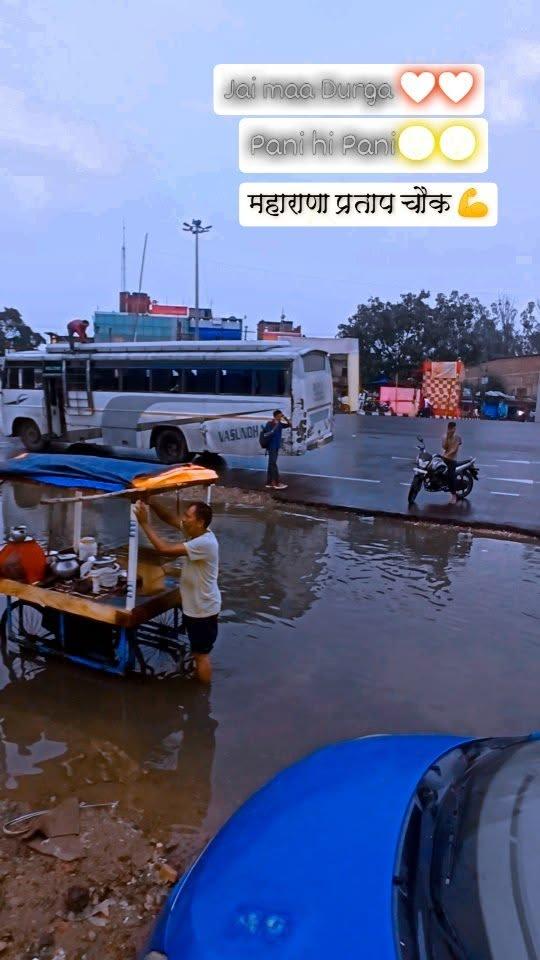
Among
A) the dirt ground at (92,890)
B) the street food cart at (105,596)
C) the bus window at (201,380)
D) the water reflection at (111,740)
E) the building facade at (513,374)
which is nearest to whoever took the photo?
the dirt ground at (92,890)

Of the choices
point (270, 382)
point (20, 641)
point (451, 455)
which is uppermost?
point (270, 382)

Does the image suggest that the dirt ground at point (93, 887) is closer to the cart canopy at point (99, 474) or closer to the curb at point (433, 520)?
the cart canopy at point (99, 474)

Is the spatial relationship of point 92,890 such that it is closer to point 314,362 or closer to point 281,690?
point 281,690

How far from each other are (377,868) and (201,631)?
2.90 metres

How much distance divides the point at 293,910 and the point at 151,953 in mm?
487

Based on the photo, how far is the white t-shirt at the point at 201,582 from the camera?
185 inches

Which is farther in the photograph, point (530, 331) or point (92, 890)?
point (530, 331)

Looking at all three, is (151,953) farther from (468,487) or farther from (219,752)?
(468,487)

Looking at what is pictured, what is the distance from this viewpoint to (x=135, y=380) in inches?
606

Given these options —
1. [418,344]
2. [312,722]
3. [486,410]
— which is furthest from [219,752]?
[418,344]

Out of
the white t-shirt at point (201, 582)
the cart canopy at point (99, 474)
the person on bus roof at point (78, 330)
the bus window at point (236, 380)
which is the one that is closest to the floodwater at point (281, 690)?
the white t-shirt at point (201, 582)

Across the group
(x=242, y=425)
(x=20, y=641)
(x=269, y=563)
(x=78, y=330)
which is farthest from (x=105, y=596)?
(x=78, y=330)

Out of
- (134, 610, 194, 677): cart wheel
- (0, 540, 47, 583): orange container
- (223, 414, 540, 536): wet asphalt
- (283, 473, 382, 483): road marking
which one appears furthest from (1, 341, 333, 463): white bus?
(0, 540, 47, 583): orange container

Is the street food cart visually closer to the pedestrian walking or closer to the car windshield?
the car windshield
